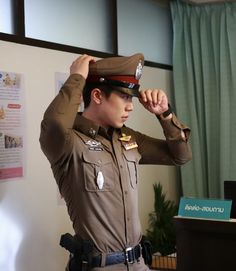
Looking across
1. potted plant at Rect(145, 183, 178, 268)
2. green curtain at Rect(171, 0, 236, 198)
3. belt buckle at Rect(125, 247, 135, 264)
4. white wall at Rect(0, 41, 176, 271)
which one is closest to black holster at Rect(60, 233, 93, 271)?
belt buckle at Rect(125, 247, 135, 264)

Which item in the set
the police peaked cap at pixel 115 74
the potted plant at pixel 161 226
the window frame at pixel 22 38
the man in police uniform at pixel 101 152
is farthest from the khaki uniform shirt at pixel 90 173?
the potted plant at pixel 161 226

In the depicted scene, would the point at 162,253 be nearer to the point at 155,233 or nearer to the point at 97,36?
the point at 155,233

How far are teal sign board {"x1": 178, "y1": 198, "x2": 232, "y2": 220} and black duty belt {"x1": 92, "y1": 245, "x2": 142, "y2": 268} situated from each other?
0.20 meters

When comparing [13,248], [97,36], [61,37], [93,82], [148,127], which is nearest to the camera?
[93,82]

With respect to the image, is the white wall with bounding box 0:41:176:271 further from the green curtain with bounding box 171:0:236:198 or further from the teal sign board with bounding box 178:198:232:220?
the green curtain with bounding box 171:0:236:198

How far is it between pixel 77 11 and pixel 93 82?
1.22 meters

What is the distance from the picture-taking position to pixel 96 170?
151 centimetres

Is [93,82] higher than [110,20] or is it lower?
lower

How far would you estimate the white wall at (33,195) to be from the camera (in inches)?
81.9

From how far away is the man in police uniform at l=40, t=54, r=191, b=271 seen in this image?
1424 mm

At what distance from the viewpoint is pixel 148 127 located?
315 centimetres

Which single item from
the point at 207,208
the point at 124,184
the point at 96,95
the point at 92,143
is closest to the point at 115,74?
the point at 96,95

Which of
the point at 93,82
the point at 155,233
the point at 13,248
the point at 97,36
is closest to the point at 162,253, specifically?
the point at 155,233

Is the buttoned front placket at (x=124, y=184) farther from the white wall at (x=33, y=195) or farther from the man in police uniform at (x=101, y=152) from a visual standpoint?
the white wall at (x=33, y=195)
